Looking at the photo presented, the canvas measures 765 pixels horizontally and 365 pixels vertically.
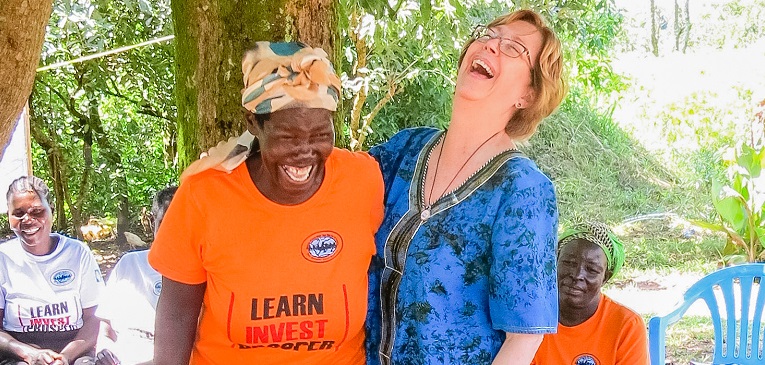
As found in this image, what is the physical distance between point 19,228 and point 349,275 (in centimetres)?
286

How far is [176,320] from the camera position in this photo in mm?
1774

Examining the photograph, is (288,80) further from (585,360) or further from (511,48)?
(585,360)

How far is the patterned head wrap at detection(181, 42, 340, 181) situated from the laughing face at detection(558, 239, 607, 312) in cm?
119

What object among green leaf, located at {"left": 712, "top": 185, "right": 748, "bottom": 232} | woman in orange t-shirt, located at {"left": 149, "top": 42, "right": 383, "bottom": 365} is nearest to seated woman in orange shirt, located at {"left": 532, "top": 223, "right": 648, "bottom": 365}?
woman in orange t-shirt, located at {"left": 149, "top": 42, "right": 383, "bottom": 365}

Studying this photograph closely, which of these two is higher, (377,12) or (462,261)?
(377,12)

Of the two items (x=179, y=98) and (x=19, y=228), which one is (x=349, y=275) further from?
(x=19, y=228)

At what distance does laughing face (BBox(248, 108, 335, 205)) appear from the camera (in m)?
1.69

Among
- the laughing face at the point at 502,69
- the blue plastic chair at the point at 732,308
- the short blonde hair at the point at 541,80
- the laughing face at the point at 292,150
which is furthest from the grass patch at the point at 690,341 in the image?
the laughing face at the point at 292,150

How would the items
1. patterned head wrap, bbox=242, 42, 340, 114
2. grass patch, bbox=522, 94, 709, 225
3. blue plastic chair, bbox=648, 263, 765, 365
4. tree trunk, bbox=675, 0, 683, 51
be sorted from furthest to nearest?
1. tree trunk, bbox=675, 0, 683, 51
2. grass patch, bbox=522, 94, 709, 225
3. blue plastic chair, bbox=648, 263, 765, 365
4. patterned head wrap, bbox=242, 42, 340, 114

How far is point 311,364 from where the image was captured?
1822 millimetres

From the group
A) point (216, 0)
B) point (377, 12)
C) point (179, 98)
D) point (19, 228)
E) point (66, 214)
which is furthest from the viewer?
point (66, 214)

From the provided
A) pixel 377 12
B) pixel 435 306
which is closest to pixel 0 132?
pixel 435 306

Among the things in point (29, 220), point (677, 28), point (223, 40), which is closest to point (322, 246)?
point (223, 40)

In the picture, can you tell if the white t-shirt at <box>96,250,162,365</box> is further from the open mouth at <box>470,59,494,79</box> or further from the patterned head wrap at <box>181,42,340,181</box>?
the open mouth at <box>470,59,494,79</box>
